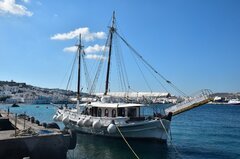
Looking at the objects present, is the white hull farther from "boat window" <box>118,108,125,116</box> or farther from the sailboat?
"boat window" <box>118,108,125,116</box>

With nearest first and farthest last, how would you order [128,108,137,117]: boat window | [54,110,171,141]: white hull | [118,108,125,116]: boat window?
[54,110,171,141]: white hull
[118,108,125,116]: boat window
[128,108,137,117]: boat window

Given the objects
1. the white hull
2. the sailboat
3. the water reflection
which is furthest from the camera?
the sailboat

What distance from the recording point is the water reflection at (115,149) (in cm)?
2517

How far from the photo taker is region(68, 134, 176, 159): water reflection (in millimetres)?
25172

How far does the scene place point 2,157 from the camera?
1560 cm

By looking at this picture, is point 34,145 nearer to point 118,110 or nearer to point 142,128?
point 142,128

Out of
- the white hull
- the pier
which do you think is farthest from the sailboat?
the pier

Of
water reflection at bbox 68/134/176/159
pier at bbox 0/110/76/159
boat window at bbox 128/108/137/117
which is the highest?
boat window at bbox 128/108/137/117

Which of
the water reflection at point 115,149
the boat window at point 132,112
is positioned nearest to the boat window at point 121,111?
the boat window at point 132,112

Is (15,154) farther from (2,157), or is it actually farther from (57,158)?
(57,158)

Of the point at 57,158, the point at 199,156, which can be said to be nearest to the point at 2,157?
the point at 57,158

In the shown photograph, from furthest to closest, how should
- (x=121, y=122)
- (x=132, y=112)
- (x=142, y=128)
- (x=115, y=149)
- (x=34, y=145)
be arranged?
(x=132, y=112) < (x=121, y=122) < (x=142, y=128) < (x=115, y=149) < (x=34, y=145)

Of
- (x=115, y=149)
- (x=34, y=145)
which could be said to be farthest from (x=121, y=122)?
(x=34, y=145)

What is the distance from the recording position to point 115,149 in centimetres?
2773
